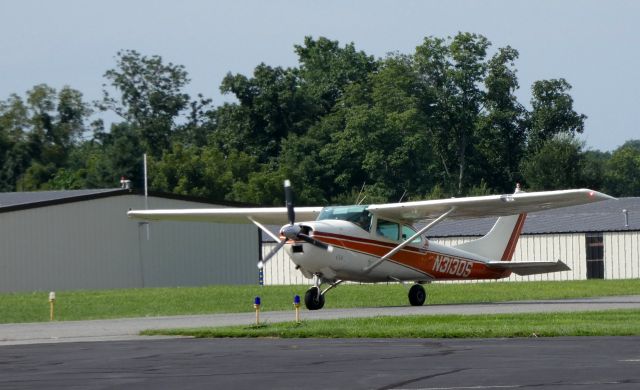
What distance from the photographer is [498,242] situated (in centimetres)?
3306

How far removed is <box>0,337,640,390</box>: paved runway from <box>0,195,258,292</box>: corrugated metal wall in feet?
95.5

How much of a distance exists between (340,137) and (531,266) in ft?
194

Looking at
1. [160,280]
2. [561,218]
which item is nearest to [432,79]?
[561,218]

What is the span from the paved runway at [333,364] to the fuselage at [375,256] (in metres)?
8.98

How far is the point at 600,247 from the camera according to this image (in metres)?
52.8

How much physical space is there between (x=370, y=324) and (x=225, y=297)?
14.3 metres

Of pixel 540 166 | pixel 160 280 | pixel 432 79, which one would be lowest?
pixel 160 280

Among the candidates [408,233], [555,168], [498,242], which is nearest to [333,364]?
[408,233]

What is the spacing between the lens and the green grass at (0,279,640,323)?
3011 cm

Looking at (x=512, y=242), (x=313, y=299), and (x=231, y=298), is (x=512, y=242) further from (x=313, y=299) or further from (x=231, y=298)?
(x=231, y=298)

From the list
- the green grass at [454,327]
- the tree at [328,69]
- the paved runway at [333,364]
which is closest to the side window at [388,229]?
the green grass at [454,327]

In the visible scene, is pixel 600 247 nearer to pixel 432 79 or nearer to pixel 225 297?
pixel 225 297

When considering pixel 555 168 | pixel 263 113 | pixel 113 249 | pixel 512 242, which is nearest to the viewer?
pixel 512 242

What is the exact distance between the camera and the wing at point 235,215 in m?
33.8
